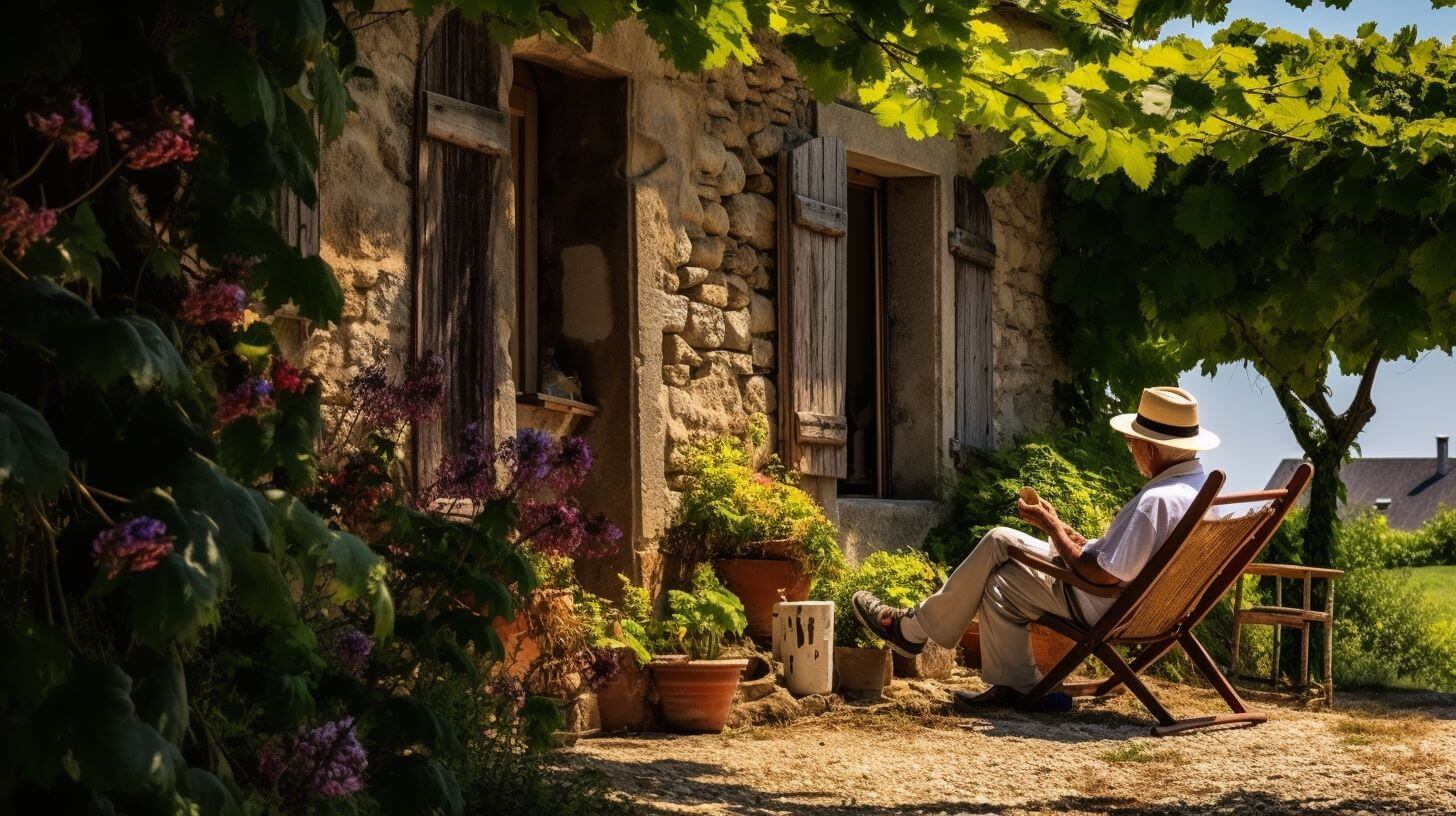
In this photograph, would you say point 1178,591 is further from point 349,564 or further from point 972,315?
point 349,564

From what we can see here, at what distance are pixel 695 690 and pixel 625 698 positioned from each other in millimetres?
257

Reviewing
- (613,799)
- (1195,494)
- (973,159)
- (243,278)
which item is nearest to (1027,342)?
(973,159)

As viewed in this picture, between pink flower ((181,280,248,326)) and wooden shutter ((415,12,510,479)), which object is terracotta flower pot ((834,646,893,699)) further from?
pink flower ((181,280,248,326))

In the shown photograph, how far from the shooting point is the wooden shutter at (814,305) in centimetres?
757

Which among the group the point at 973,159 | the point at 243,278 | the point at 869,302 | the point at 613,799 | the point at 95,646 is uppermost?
the point at 973,159

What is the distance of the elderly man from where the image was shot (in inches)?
244

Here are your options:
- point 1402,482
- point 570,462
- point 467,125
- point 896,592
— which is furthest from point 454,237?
point 1402,482

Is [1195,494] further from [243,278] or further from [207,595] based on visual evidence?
[207,595]

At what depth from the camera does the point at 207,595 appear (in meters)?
2.06

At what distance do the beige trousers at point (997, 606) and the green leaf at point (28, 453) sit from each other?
487cm

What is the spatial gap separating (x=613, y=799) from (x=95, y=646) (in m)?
1.78

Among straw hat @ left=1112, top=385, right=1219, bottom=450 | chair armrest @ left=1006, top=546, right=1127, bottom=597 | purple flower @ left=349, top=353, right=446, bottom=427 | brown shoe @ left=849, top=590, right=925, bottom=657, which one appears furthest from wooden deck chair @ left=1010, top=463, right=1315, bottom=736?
purple flower @ left=349, top=353, right=446, bottom=427

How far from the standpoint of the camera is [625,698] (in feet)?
20.5

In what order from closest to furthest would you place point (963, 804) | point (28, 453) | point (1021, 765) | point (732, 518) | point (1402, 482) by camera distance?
point (28, 453) < point (963, 804) < point (1021, 765) < point (732, 518) < point (1402, 482)
